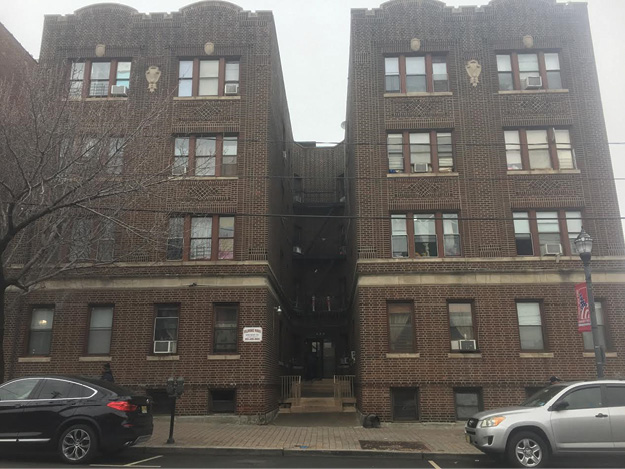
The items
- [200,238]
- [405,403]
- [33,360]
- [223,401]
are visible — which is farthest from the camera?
[200,238]

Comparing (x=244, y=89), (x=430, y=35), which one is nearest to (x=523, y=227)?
(x=430, y=35)

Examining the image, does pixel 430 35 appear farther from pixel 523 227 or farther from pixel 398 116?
pixel 523 227

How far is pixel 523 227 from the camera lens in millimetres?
17672

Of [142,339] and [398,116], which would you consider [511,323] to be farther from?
[142,339]

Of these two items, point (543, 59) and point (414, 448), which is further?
point (543, 59)

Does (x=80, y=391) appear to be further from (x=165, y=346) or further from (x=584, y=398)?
(x=584, y=398)

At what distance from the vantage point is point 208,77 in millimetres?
19406

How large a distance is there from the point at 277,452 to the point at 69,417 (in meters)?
4.42

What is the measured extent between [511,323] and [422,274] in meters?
3.23

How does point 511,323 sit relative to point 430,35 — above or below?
below

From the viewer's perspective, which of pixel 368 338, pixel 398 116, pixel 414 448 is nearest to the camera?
pixel 414 448

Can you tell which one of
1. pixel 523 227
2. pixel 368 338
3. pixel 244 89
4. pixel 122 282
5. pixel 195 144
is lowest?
pixel 368 338

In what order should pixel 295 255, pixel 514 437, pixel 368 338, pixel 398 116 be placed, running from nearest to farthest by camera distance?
pixel 514 437 < pixel 368 338 < pixel 398 116 < pixel 295 255

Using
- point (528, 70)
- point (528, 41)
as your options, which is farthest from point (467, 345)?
point (528, 41)
